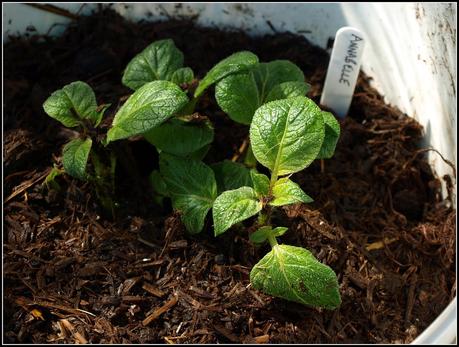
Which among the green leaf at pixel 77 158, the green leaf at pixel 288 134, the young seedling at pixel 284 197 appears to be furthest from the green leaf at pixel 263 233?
the green leaf at pixel 77 158

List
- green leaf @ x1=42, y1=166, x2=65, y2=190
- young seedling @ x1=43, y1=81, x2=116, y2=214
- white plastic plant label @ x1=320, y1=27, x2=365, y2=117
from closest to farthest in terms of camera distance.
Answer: young seedling @ x1=43, y1=81, x2=116, y2=214 < green leaf @ x1=42, y1=166, x2=65, y2=190 < white plastic plant label @ x1=320, y1=27, x2=365, y2=117

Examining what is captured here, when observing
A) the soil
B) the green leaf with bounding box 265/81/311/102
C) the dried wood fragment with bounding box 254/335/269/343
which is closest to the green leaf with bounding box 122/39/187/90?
the soil

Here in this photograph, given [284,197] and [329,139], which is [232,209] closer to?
[284,197]

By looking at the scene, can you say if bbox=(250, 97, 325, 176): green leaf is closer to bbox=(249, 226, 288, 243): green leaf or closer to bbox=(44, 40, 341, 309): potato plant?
bbox=(44, 40, 341, 309): potato plant

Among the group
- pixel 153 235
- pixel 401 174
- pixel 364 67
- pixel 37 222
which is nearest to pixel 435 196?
pixel 401 174

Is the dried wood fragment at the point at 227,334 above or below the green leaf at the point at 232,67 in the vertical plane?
below

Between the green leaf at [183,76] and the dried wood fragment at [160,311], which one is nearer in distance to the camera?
the dried wood fragment at [160,311]

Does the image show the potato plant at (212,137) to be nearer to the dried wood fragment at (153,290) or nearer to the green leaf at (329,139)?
the green leaf at (329,139)

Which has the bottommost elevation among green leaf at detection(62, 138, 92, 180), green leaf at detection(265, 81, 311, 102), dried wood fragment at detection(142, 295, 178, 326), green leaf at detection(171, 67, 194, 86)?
dried wood fragment at detection(142, 295, 178, 326)
